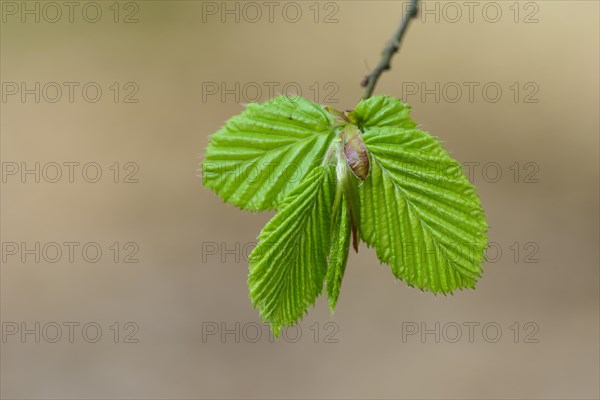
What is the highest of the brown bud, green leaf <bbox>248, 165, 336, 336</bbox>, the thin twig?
the thin twig

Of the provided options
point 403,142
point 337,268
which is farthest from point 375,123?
point 337,268

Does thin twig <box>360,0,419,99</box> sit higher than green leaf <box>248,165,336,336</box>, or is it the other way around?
thin twig <box>360,0,419,99</box>

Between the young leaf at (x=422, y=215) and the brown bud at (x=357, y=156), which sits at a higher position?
the brown bud at (x=357, y=156)

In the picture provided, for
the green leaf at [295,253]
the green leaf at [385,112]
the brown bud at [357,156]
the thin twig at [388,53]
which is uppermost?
the thin twig at [388,53]

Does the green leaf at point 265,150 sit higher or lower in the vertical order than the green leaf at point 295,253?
higher

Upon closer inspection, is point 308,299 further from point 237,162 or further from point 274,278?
point 237,162
